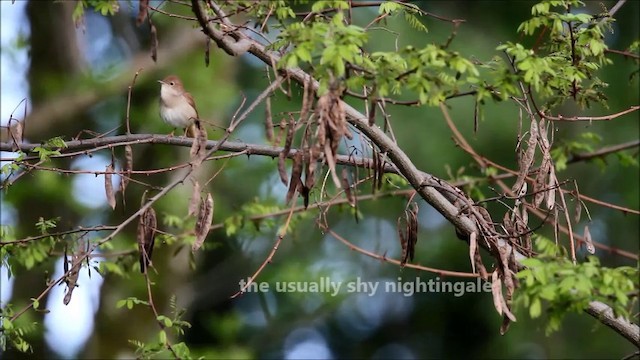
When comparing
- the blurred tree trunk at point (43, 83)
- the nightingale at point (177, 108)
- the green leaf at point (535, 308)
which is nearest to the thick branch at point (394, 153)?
the green leaf at point (535, 308)

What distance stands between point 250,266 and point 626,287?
21.4 feet

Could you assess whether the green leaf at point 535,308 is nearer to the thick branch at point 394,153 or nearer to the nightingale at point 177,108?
the thick branch at point 394,153

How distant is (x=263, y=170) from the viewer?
896cm

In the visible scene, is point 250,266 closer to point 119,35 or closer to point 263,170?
point 263,170

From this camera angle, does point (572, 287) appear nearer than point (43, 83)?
Yes

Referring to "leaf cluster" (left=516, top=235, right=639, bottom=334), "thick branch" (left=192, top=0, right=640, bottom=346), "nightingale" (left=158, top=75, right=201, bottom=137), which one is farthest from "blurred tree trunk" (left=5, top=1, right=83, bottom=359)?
"leaf cluster" (left=516, top=235, right=639, bottom=334)

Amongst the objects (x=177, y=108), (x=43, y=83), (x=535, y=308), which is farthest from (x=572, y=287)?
(x=43, y=83)

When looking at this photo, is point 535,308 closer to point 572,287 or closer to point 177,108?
point 572,287

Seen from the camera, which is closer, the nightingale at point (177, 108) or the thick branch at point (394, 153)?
the thick branch at point (394, 153)

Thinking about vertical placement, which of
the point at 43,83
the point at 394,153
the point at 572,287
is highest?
the point at 394,153

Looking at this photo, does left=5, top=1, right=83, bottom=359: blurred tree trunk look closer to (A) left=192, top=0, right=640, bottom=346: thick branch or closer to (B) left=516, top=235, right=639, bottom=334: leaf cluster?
(A) left=192, top=0, right=640, bottom=346: thick branch

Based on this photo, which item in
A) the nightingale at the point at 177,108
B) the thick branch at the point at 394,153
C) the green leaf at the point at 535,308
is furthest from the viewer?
the nightingale at the point at 177,108

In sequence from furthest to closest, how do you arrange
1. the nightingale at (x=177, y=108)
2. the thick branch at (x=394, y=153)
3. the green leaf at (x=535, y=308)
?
the nightingale at (x=177, y=108), the thick branch at (x=394, y=153), the green leaf at (x=535, y=308)

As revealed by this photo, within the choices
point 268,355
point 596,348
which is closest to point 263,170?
point 268,355
